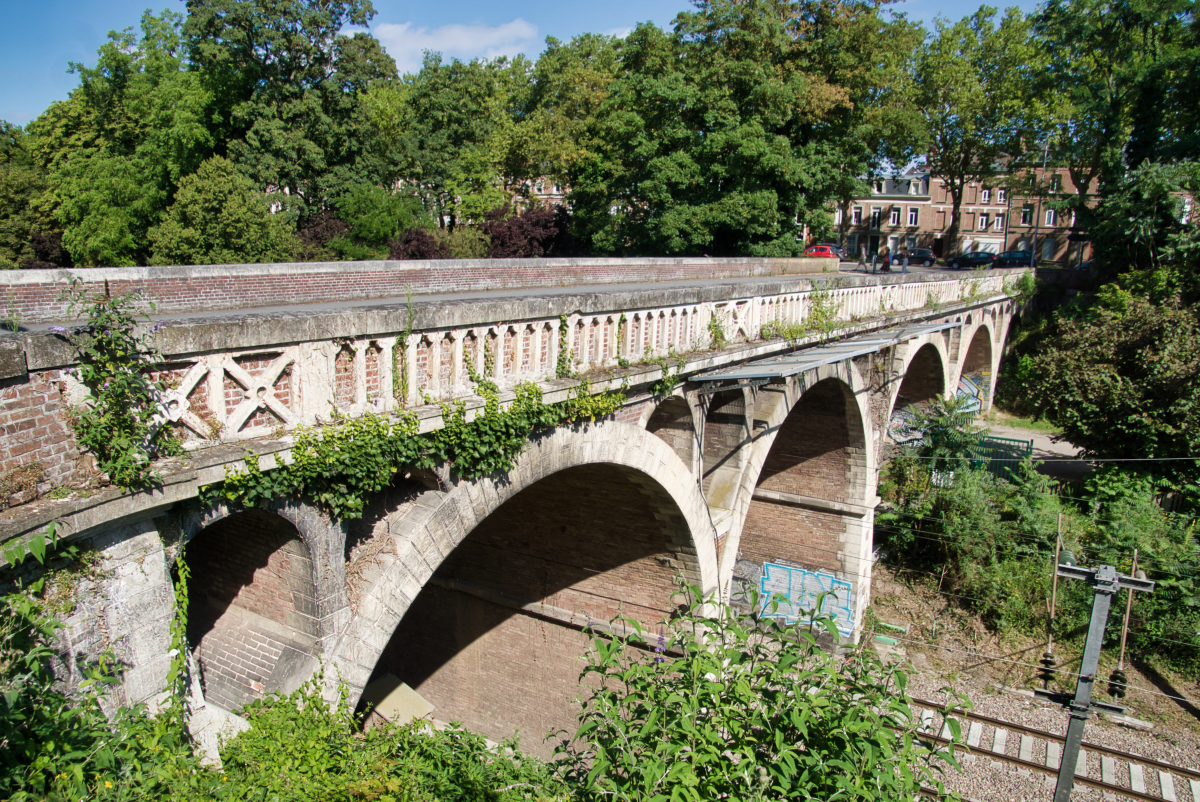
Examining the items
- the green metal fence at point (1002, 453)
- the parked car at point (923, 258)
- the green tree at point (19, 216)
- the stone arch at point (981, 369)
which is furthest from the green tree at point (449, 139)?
the parked car at point (923, 258)

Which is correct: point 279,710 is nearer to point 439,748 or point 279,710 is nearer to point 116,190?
point 439,748

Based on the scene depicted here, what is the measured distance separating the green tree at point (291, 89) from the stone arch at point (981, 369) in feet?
86.9

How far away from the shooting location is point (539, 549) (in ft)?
39.2

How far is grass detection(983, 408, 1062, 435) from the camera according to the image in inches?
1204

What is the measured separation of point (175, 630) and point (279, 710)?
1021mm

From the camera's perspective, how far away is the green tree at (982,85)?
3862 cm

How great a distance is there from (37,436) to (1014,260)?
51396mm

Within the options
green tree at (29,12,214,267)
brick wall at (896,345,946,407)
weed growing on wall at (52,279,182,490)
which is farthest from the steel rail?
green tree at (29,12,214,267)

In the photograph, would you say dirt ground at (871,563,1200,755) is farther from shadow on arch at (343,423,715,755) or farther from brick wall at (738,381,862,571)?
shadow on arch at (343,423,715,755)

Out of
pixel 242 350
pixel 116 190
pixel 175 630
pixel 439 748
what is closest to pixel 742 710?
pixel 439 748

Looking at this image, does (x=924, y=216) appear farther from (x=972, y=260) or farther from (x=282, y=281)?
(x=282, y=281)

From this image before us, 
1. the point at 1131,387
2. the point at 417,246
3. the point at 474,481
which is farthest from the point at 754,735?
the point at 417,246

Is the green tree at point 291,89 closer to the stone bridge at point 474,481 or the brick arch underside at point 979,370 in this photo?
the stone bridge at point 474,481

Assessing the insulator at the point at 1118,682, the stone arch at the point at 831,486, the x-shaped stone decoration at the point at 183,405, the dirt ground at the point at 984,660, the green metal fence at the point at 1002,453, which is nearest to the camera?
the x-shaped stone decoration at the point at 183,405
